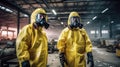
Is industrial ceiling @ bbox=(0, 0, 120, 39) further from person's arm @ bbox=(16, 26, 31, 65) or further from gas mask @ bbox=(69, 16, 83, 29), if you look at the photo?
person's arm @ bbox=(16, 26, 31, 65)

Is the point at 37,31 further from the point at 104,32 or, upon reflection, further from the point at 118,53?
the point at 104,32

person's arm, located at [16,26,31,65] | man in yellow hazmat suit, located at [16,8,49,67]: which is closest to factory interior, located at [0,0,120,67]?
man in yellow hazmat suit, located at [16,8,49,67]

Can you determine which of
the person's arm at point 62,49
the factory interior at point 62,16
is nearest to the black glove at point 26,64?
Answer: the person's arm at point 62,49

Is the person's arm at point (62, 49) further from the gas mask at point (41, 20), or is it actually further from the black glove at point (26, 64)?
the black glove at point (26, 64)

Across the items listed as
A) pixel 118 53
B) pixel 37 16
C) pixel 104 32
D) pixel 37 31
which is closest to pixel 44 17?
pixel 37 16

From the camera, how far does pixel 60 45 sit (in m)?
3.45

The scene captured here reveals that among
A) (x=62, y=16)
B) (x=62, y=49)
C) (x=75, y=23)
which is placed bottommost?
(x=62, y=49)

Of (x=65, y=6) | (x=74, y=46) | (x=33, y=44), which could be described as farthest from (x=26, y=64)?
(x=65, y=6)

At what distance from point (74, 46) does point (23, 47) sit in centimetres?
123

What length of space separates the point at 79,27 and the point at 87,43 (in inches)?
16.3

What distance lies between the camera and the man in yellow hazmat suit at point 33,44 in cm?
255

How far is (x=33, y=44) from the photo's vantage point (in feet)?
8.98

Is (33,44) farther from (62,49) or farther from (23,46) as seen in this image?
(62,49)

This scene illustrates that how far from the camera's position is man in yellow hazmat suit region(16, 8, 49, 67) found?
8.37ft
